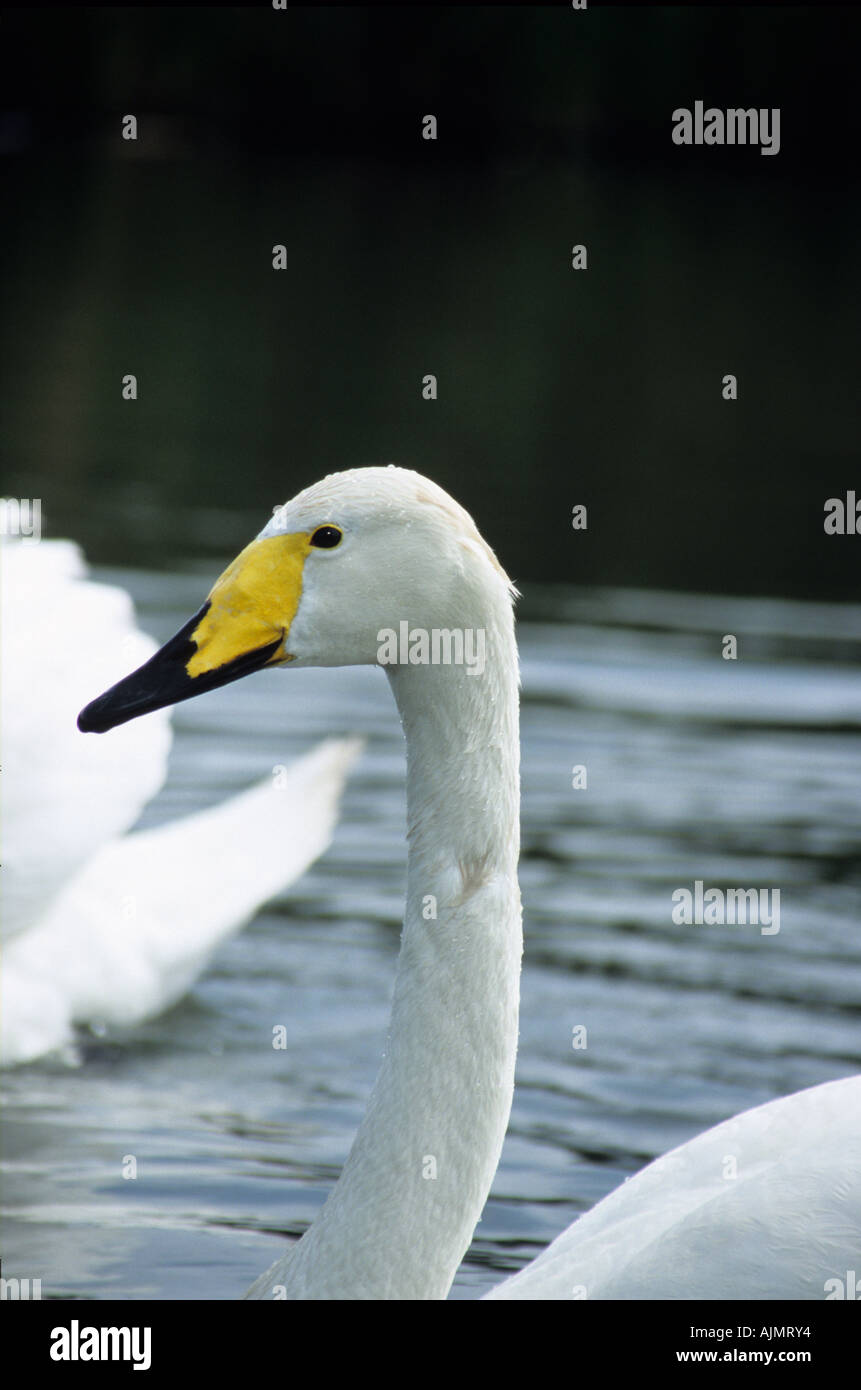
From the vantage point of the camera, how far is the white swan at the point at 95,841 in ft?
20.5

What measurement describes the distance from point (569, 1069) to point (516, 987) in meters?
2.85

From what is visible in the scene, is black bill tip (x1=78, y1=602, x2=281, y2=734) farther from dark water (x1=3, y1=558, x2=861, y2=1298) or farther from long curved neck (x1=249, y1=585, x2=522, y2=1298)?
dark water (x1=3, y1=558, x2=861, y2=1298)

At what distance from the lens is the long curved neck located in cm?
380

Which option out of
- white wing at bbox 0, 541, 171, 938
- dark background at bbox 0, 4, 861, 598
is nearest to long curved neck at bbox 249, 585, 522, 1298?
white wing at bbox 0, 541, 171, 938

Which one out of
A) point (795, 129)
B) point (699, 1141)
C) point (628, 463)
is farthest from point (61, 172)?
point (699, 1141)

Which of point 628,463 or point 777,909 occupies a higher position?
point 628,463

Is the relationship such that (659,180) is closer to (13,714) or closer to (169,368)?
(169,368)

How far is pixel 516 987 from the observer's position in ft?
12.7

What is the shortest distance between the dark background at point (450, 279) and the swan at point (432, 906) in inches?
360

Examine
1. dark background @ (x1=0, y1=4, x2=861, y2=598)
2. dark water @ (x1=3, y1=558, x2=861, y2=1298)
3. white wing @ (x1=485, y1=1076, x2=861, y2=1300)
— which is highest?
dark background @ (x1=0, y1=4, x2=861, y2=598)

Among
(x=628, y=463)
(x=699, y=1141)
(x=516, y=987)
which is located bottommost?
(x=699, y=1141)

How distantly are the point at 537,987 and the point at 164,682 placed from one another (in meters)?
3.67

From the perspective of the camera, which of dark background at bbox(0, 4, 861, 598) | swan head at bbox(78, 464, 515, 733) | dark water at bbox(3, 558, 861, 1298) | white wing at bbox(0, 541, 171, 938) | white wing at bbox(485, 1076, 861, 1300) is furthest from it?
dark background at bbox(0, 4, 861, 598)
